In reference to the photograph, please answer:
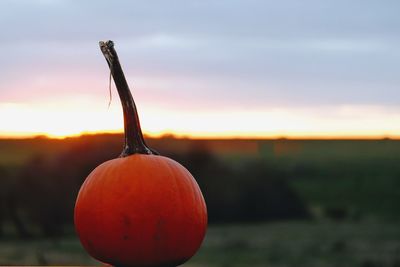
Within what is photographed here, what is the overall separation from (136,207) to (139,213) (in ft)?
0.05

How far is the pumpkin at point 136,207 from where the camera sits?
153 centimetres

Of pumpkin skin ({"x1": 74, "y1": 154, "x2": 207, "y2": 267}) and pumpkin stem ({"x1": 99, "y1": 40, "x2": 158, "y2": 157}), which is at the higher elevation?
pumpkin stem ({"x1": 99, "y1": 40, "x2": 158, "y2": 157})

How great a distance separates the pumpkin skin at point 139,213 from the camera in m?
1.53

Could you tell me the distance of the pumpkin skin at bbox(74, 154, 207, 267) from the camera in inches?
60.1

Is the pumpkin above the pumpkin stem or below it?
below

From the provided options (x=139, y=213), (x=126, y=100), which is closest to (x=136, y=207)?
(x=139, y=213)

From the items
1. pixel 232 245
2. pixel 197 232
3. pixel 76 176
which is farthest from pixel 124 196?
pixel 232 245

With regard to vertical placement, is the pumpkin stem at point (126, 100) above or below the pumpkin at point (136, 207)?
above

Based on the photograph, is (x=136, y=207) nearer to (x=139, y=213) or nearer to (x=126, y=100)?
(x=139, y=213)

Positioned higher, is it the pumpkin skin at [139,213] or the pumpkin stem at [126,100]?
the pumpkin stem at [126,100]

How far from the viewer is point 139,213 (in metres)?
1.52

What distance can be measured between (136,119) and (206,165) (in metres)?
3.92

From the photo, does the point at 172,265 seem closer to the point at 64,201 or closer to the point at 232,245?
the point at 64,201

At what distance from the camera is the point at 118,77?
1.59 m
